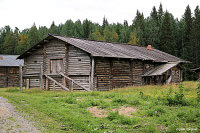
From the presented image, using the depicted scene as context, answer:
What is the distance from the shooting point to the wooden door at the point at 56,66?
84.1ft

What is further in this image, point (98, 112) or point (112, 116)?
point (98, 112)

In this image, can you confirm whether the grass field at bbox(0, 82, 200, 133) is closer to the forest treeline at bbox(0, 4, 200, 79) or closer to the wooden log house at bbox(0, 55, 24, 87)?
the wooden log house at bbox(0, 55, 24, 87)

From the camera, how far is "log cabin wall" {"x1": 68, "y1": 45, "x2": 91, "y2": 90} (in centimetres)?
2388

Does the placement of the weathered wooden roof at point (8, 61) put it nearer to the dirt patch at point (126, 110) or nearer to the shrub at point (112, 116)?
the dirt patch at point (126, 110)

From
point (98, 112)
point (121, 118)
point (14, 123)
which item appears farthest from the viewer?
point (98, 112)

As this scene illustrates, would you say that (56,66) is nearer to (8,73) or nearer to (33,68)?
(33,68)

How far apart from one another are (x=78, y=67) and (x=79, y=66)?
0.49 feet

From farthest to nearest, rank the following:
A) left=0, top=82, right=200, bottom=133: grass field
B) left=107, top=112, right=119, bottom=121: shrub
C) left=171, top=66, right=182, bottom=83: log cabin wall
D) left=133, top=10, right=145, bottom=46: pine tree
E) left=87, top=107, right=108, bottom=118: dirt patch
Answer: left=133, top=10, right=145, bottom=46: pine tree
left=171, top=66, right=182, bottom=83: log cabin wall
left=87, top=107, right=108, bottom=118: dirt patch
left=107, top=112, right=119, bottom=121: shrub
left=0, top=82, right=200, bottom=133: grass field

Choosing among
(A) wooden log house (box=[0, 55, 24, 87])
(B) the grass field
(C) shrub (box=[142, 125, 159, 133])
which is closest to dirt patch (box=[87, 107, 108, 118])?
(B) the grass field

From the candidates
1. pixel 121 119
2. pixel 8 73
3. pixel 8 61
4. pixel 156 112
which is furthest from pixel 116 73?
pixel 8 61

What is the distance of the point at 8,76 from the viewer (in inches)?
1663

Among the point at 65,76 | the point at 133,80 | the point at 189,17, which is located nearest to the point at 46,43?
the point at 65,76

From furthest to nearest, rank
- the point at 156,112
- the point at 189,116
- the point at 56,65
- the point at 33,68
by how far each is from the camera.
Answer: the point at 33,68, the point at 56,65, the point at 156,112, the point at 189,116

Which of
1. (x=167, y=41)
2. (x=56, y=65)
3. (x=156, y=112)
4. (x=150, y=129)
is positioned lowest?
(x=150, y=129)
